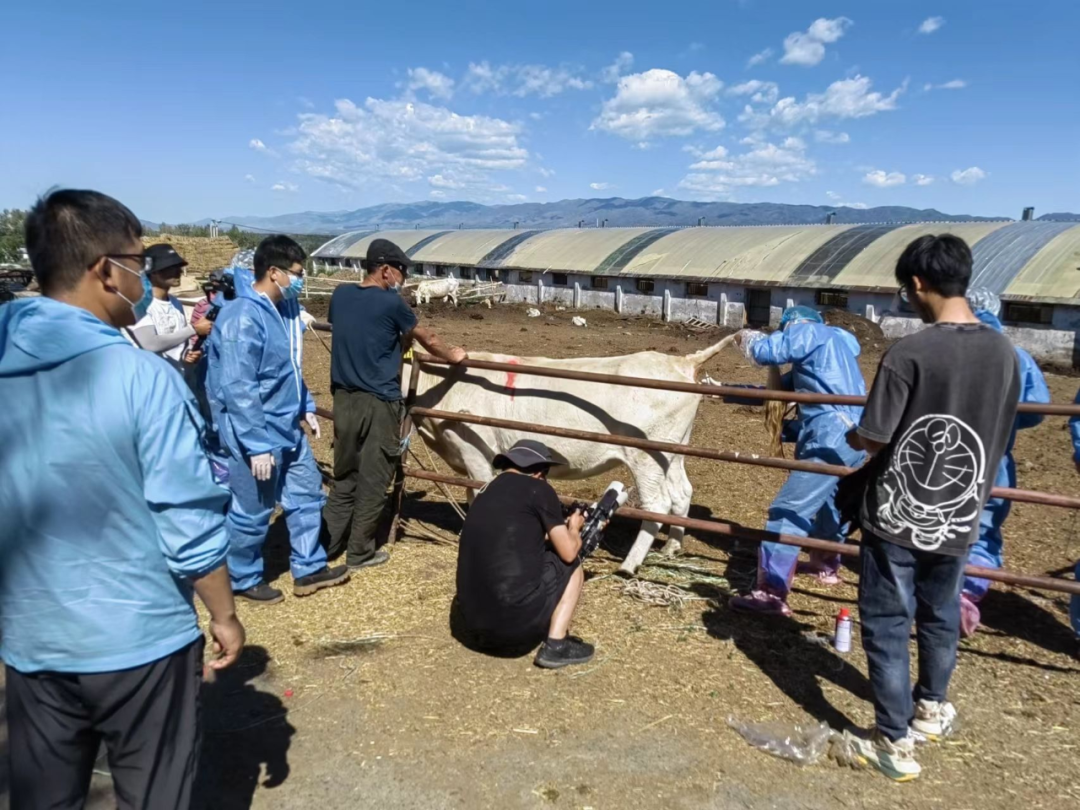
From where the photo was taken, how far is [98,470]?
169 cm

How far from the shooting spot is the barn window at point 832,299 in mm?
22609

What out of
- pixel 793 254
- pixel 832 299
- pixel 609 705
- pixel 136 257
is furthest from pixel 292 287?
pixel 793 254

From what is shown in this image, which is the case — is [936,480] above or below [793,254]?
below

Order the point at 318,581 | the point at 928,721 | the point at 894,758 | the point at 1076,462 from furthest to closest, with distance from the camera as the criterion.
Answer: the point at 318,581, the point at 1076,462, the point at 928,721, the point at 894,758

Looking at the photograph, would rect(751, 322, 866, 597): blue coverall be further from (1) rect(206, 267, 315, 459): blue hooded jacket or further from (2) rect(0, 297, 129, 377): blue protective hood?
(2) rect(0, 297, 129, 377): blue protective hood

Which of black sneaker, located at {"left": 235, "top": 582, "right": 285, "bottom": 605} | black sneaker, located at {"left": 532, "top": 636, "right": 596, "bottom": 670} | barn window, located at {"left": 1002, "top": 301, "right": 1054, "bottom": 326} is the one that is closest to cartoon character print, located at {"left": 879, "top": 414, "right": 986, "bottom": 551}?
black sneaker, located at {"left": 532, "top": 636, "right": 596, "bottom": 670}

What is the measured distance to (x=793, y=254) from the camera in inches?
990

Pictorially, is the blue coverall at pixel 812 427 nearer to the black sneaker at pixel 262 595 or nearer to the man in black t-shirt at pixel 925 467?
the man in black t-shirt at pixel 925 467

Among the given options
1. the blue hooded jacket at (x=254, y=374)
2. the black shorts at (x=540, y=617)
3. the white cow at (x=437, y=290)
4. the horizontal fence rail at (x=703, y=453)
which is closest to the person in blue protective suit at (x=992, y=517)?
the horizontal fence rail at (x=703, y=453)

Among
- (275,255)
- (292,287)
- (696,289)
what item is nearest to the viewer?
(275,255)

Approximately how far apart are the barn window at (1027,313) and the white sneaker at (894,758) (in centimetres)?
1964

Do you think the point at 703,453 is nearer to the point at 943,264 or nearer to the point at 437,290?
the point at 943,264

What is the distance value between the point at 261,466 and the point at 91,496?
2.47 meters

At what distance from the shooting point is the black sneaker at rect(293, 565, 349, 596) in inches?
182
